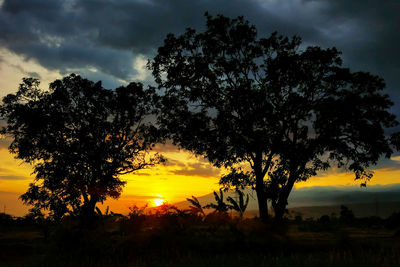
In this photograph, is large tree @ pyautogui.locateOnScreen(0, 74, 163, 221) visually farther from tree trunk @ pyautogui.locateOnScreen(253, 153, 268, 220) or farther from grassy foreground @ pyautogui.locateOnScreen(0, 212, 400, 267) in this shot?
grassy foreground @ pyautogui.locateOnScreen(0, 212, 400, 267)

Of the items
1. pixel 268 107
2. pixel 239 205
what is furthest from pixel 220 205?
pixel 268 107

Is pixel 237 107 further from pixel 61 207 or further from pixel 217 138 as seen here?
pixel 61 207

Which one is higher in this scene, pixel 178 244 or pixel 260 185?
pixel 260 185

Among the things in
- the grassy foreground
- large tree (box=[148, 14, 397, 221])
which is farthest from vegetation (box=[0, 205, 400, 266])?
large tree (box=[148, 14, 397, 221])

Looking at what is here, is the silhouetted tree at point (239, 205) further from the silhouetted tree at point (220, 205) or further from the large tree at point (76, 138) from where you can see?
the large tree at point (76, 138)

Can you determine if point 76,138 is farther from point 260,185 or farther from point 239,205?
point 239,205

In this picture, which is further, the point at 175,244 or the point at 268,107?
the point at 268,107

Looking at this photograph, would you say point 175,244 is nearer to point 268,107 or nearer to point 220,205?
point 220,205

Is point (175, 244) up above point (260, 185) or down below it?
below

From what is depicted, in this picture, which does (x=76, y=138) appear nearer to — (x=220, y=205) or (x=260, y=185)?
(x=260, y=185)

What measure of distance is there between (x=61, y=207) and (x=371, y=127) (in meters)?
24.7

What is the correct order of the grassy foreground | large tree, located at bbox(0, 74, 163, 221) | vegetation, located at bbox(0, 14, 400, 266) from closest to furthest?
1. the grassy foreground
2. vegetation, located at bbox(0, 14, 400, 266)
3. large tree, located at bbox(0, 74, 163, 221)

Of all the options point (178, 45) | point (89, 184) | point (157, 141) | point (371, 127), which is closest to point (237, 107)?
point (178, 45)

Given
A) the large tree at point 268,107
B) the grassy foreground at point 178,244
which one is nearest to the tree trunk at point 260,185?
the large tree at point 268,107
